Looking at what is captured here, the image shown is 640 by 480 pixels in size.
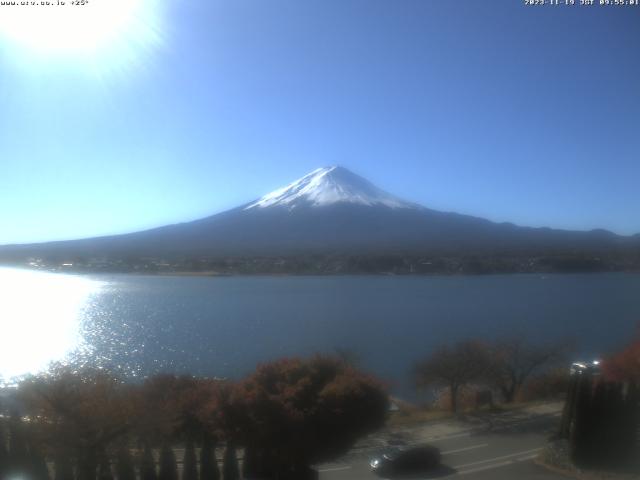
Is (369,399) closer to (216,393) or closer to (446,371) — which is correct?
(216,393)

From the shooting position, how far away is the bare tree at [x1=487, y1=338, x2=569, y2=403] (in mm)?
14992

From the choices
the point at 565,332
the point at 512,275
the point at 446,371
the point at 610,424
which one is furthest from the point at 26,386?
the point at 512,275

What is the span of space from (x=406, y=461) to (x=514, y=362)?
343 inches

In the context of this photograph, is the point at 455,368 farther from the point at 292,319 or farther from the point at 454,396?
the point at 292,319

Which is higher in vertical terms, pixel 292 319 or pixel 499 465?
pixel 499 465

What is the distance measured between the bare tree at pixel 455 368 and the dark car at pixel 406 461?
614 cm

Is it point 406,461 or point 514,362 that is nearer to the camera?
point 406,461

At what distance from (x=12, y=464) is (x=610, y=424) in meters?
6.87

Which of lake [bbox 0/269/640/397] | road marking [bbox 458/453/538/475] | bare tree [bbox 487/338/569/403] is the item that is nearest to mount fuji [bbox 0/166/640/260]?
lake [bbox 0/269/640/397]

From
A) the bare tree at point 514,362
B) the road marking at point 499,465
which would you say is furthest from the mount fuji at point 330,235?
the road marking at point 499,465

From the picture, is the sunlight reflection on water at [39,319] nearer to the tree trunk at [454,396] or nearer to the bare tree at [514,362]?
the tree trunk at [454,396]

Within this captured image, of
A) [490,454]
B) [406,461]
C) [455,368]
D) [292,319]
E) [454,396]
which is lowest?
[454,396]

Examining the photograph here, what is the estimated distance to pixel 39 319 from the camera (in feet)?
99.9

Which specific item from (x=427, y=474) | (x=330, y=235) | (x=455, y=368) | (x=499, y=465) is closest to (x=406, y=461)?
(x=427, y=474)
